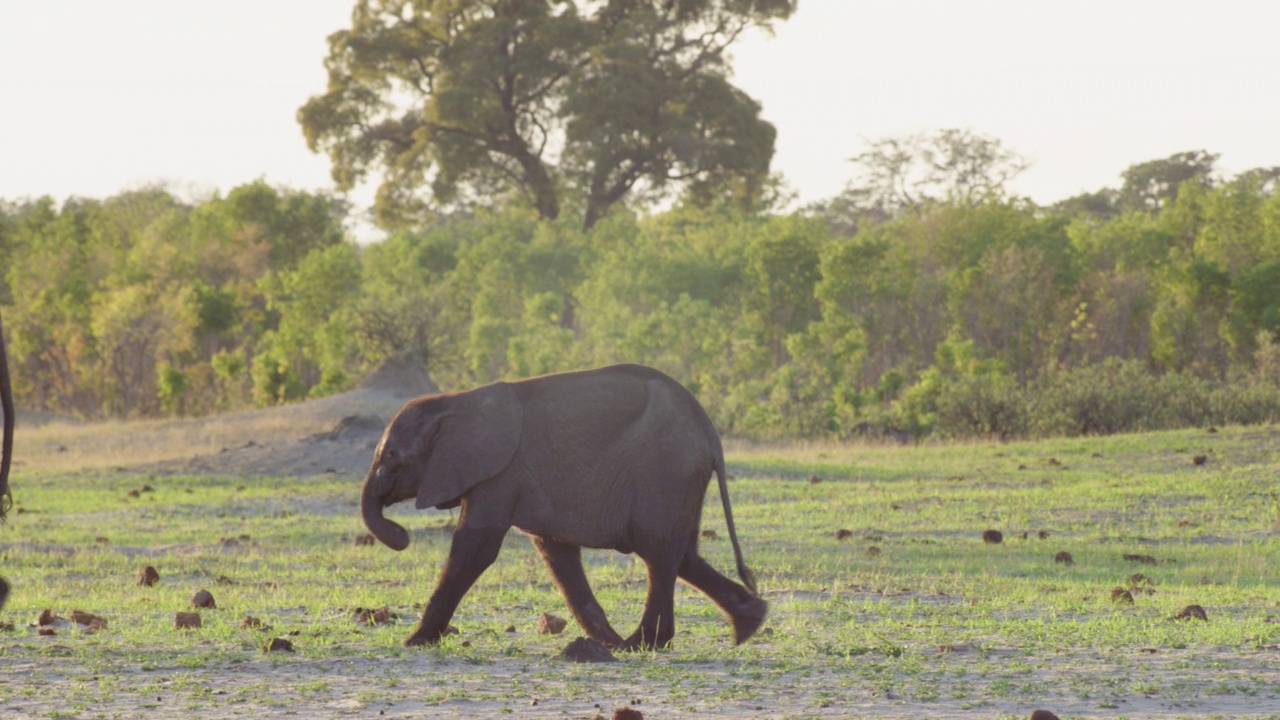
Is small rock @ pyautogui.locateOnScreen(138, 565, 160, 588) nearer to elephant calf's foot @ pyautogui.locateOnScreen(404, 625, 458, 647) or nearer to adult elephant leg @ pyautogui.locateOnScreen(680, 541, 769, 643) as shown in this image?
elephant calf's foot @ pyautogui.locateOnScreen(404, 625, 458, 647)

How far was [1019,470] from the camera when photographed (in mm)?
22469

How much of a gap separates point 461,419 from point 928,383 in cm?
2409

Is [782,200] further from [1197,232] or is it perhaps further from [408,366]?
[408,366]

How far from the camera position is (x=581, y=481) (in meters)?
8.64

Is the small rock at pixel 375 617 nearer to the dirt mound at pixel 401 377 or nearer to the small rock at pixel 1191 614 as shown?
the small rock at pixel 1191 614

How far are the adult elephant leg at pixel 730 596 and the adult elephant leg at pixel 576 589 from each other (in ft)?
1.68

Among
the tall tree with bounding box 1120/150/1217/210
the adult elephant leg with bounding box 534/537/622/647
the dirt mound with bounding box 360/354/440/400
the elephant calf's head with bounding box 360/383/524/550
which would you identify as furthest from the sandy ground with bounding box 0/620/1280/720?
the tall tree with bounding box 1120/150/1217/210

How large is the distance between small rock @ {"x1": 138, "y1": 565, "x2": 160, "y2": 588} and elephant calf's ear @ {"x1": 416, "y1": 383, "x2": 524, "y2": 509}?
401cm

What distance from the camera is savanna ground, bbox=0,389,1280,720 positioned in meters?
7.02

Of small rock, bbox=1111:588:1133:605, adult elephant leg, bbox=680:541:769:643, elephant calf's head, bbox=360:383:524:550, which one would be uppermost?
elephant calf's head, bbox=360:383:524:550

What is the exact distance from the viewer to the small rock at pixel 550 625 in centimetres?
921

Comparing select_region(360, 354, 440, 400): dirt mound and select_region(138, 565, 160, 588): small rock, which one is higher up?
select_region(360, 354, 440, 400): dirt mound

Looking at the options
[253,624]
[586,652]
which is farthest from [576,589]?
[253,624]

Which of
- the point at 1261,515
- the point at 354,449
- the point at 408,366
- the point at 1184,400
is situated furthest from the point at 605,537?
the point at 408,366
